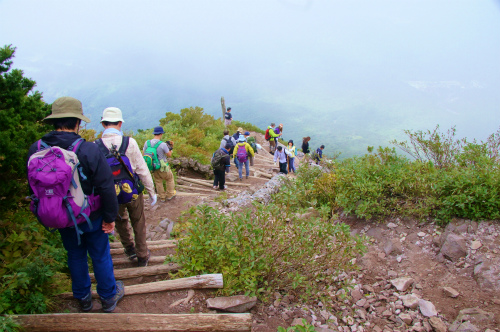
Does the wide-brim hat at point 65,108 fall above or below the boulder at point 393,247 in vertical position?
above

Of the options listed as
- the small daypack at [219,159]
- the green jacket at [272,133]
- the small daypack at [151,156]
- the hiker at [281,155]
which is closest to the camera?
the small daypack at [151,156]

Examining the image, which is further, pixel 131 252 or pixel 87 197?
pixel 131 252

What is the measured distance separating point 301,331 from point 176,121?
18193mm

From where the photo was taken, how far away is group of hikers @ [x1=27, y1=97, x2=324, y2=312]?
2.50 meters

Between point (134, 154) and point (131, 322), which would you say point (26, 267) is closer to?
point (131, 322)

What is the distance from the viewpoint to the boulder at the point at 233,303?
3338 mm

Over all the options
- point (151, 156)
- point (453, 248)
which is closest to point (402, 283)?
point (453, 248)

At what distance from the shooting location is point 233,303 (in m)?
3.39

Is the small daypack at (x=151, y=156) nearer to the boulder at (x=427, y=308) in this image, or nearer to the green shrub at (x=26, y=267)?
the green shrub at (x=26, y=267)

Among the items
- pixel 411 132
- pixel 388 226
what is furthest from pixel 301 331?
pixel 411 132

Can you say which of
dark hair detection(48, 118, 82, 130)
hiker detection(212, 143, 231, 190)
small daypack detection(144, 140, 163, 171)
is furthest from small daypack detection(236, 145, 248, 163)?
dark hair detection(48, 118, 82, 130)

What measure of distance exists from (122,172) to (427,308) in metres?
4.72

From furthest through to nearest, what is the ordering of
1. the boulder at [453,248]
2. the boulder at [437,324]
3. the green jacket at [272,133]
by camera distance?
1. the green jacket at [272,133]
2. the boulder at [453,248]
3. the boulder at [437,324]

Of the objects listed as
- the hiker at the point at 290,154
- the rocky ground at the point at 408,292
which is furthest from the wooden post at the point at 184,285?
the hiker at the point at 290,154
